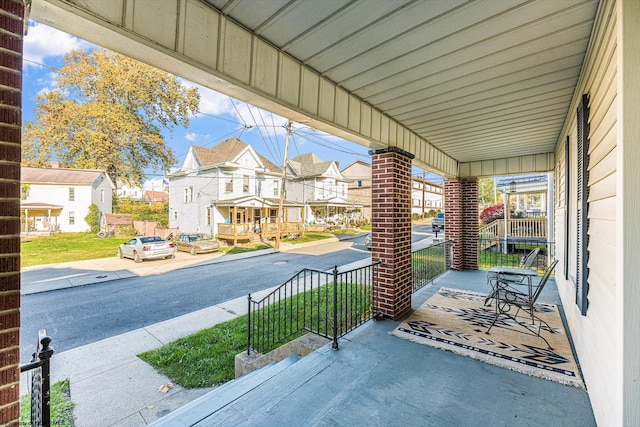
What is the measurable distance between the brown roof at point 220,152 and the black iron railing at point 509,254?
15.7 metres

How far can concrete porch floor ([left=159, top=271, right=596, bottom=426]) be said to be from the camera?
2148 millimetres

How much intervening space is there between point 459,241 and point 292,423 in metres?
6.52

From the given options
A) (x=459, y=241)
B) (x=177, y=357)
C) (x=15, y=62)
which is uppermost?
(x=15, y=62)

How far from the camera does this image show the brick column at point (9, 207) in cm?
119

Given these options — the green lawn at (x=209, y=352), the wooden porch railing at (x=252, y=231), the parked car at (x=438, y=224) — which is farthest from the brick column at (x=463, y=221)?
the parked car at (x=438, y=224)

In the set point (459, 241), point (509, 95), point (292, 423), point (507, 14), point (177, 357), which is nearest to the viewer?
point (507, 14)

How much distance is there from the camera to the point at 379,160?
13.7 ft

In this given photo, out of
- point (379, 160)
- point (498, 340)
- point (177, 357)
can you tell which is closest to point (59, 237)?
point (177, 357)

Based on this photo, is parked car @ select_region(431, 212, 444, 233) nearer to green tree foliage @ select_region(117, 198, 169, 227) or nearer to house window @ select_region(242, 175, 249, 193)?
house window @ select_region(242, 175, 249, 193)

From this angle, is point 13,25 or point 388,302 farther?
point 388,302

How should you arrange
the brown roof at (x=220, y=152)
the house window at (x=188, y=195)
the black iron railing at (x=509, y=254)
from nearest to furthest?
the black iron railing at (x=509, y=254)
the brown roof at (x=220, y=152)
the house window at (x=188, y=195)

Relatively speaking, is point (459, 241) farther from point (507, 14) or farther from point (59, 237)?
point (59, 237)

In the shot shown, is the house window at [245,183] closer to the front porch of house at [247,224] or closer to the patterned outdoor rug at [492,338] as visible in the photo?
the front porch of house at [247,224]

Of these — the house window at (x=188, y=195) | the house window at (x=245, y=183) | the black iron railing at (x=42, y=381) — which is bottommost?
the black iron railing at (x=42, y=381)
